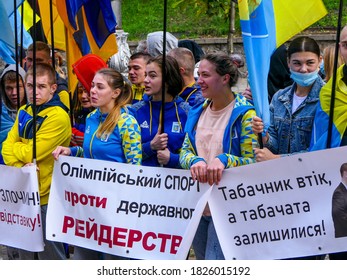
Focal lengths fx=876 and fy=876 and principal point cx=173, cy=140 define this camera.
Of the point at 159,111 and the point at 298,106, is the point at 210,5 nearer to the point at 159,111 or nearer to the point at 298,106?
the point at 159,111

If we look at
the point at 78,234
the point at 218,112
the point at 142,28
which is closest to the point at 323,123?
the point at 218,112

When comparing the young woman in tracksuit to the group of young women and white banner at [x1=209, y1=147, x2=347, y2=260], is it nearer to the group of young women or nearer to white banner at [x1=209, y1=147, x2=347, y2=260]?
the group of young women

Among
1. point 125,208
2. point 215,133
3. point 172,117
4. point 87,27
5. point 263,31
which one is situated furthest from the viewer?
point 87,27

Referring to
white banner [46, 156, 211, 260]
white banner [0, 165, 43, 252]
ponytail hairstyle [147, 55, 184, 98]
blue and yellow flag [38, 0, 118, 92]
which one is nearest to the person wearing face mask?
white banner [46, 156, 211, 260]

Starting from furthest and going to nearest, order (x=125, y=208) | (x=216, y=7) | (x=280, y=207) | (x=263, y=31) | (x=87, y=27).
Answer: (x=216, y=7) → (x=87, y=27) → (x=125, y=208) → (x=263, y=31) → (x=280, y=207)

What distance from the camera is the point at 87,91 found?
6953mm

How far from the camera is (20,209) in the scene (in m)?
6.32

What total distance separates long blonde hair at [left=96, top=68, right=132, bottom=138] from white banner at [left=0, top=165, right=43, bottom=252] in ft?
2.11

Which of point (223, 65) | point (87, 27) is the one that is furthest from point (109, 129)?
point (87, 27)

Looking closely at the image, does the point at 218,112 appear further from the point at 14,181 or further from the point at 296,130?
the point at 14,181

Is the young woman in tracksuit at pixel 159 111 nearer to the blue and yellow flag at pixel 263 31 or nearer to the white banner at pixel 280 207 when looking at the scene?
the white banner at pixel 280 207

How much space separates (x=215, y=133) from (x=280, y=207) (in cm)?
63

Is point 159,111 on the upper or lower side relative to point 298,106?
lower
